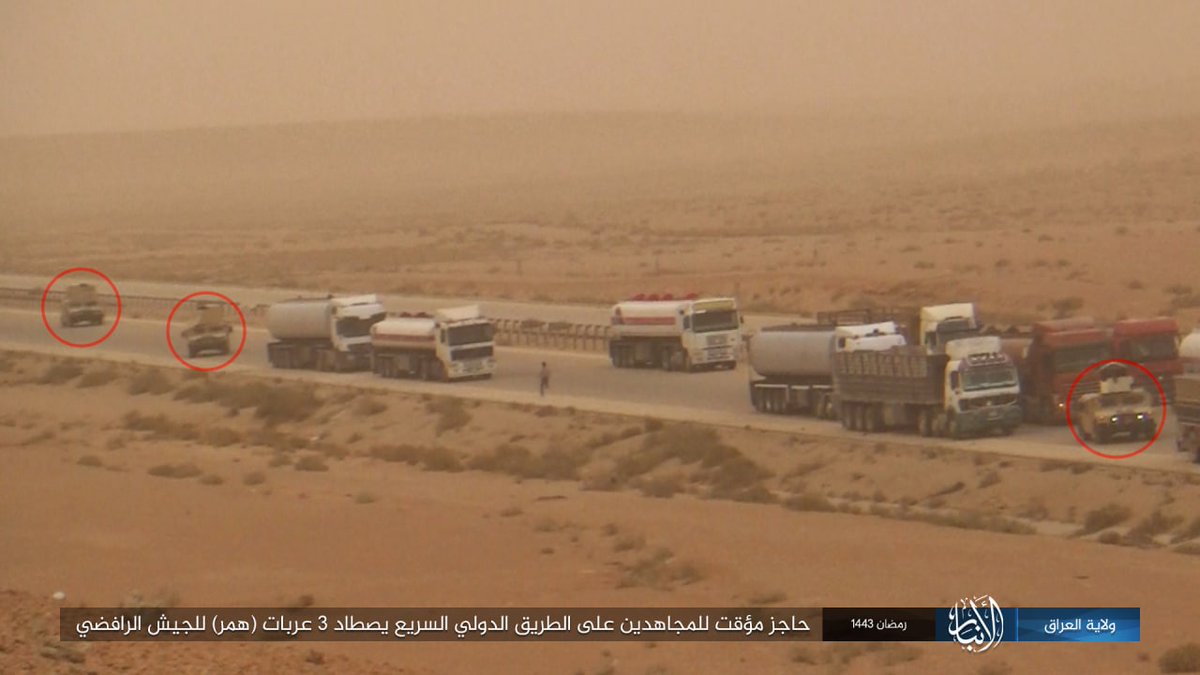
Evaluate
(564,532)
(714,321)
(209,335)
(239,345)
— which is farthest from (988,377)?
(239,345)

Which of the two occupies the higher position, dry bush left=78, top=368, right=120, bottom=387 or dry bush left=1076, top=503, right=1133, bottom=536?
dry bush left=78, top=368, right=120, bottom=387

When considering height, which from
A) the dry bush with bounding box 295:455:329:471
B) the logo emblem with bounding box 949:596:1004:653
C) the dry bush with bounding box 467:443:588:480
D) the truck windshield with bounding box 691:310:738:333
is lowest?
the dry bush with bounding box 467:443:588:480

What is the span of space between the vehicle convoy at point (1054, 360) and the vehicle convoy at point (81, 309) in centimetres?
4888

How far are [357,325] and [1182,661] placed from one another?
44.0 metres

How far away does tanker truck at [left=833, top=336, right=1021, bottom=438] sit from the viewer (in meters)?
38.8

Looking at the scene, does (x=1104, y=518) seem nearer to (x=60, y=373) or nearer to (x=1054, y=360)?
(x=1054, y=360)

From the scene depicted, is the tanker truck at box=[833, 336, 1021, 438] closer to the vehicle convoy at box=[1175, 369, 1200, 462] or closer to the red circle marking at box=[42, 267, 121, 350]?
the vehicle convoy at box=[1175, 369, 1200, 462]

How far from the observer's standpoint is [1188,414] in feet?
112

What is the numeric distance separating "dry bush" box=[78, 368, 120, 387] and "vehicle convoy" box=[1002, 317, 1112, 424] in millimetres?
32362

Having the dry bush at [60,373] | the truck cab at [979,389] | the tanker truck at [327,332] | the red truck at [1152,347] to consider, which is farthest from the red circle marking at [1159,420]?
the dry bush at [60,373]

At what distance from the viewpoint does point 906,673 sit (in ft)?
62.0

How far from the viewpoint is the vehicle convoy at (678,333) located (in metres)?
53.2

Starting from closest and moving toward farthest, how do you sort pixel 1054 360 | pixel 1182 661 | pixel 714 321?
1. pixel 1182 661
2. pixel 1054 360
3. pixel 714 321

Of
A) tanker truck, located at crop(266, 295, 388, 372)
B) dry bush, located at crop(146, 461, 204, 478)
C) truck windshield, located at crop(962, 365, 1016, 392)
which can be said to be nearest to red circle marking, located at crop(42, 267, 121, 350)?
tanker truck, located at crop(266, 295, 388, 372)
